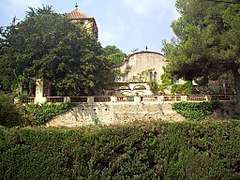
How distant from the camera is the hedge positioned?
29.7 ft

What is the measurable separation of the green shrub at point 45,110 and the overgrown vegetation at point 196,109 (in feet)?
30.5

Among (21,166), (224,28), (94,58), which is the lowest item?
(21,166)

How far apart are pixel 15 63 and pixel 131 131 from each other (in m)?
15.5

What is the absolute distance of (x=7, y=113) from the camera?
1487cm

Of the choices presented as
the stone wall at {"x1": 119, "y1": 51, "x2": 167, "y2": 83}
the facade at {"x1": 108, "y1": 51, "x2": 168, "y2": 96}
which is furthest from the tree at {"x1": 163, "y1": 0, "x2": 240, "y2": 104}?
the stone wall at {"x1": 119, "y1": 51, "x2": 167, "y2": 83}

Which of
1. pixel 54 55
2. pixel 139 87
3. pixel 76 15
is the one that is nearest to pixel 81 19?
pixel 76 15

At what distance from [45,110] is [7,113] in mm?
5701

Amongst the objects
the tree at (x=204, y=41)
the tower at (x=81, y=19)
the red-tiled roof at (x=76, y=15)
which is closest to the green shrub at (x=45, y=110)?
the tree at (x=204, y=41)

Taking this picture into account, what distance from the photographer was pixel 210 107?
66.0 feet

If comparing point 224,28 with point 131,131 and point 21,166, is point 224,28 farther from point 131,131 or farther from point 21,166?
point 21,166

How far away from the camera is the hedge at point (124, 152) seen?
9062 millimetres

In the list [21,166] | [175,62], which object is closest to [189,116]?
[175,62]

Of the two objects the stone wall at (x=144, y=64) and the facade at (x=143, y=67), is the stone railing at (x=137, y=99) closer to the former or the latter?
the facade at (x=143, y=67)

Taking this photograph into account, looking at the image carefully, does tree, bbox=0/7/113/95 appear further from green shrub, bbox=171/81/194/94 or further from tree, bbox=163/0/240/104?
green shrub, bbox=171/81/194/94
